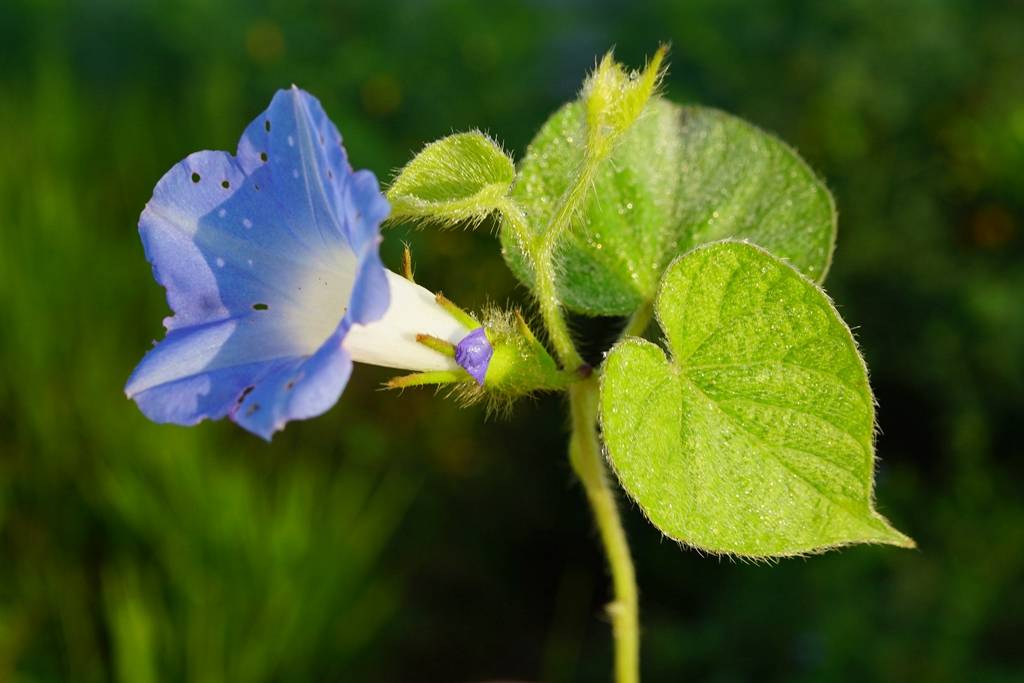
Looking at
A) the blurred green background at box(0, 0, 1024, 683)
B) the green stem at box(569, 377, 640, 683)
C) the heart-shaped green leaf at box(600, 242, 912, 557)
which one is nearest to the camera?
the heart-shaped green leaf at box(600, 242, 912, 557)

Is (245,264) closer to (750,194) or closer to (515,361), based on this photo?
(515,361)

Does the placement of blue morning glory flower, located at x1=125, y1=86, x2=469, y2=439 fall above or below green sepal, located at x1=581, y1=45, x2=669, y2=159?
below

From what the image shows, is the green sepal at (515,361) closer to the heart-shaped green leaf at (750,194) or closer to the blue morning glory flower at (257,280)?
the blue morning glory flower at (257,280)

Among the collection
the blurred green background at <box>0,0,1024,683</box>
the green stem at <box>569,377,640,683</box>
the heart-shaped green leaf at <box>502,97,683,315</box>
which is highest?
the blurred green background at <box>0,0,1024,683</box>

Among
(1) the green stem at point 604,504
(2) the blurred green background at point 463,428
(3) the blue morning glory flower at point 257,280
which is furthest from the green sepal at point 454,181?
(2) the blurred green background at point 463,428

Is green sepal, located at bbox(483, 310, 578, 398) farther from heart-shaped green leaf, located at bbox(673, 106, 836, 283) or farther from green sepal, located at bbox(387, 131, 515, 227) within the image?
heart-shaped green leaf, located at bbox(673, 106, 836, 283)

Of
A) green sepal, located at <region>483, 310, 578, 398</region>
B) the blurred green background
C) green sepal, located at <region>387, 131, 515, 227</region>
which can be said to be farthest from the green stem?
the blurred green background
